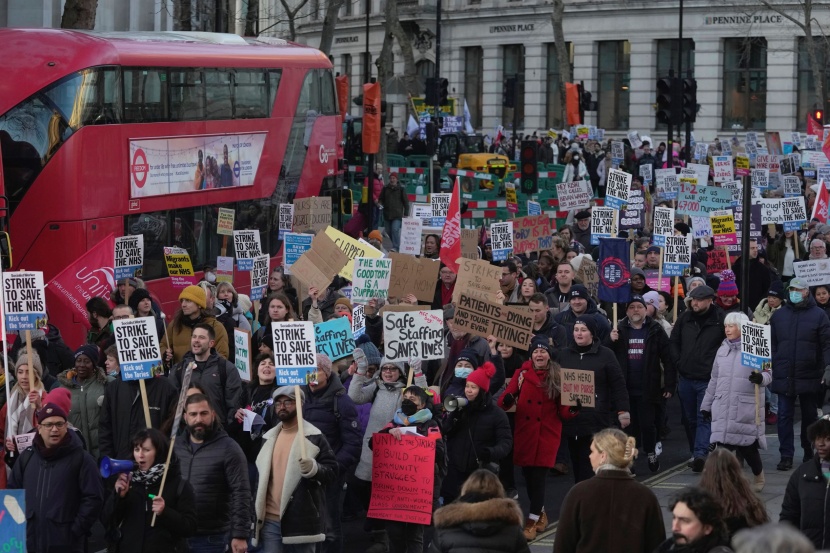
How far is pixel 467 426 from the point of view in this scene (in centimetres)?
1021

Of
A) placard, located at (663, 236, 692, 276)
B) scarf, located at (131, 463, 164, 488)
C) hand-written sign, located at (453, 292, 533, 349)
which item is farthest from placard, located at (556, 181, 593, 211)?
scarf, located at (131, 463, 164, 488)

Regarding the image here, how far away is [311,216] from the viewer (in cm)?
1892

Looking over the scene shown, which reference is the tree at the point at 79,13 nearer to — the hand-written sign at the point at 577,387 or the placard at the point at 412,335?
the placard at the point at 412,335

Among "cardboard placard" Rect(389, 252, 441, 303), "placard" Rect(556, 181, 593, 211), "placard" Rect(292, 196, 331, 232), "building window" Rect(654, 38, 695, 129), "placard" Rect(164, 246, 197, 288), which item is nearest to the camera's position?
"cardboard placard" Rect(389, 252, 441, 303)

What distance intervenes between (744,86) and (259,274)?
39788 mm

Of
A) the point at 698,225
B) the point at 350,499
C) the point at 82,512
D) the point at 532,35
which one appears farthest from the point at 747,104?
the point at 82,512

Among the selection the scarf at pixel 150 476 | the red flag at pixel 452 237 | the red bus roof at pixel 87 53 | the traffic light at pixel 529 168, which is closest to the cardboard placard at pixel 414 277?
the red flag at pixel 452 237

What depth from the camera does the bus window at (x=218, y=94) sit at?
63.0ft

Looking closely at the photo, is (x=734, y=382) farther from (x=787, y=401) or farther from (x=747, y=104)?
(x=747, y=104)

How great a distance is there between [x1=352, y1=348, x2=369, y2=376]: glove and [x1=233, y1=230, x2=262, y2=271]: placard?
6.84 m

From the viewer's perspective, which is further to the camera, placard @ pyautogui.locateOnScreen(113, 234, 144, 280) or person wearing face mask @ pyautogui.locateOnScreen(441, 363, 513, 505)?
placard @ pyautogui.locateOnScreen(113, 234, 144, 280)

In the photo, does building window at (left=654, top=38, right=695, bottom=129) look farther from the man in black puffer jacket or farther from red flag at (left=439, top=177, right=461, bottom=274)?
the man in black puffer jacket

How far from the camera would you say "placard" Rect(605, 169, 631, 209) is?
64.2ft

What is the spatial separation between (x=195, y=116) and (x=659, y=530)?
12592mm
